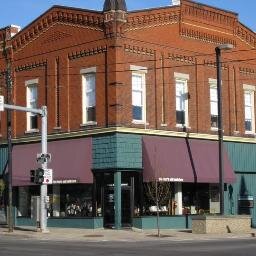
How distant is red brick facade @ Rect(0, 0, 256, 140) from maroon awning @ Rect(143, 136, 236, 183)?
39.4 inches

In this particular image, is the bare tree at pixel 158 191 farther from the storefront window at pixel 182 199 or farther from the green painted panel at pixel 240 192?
the green painted panel at pixel 240 192

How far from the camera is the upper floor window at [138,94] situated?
3422 centimetres

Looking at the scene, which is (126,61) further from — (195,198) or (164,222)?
(195,198)

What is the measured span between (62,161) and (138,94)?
5421 mm

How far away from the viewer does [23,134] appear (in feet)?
126

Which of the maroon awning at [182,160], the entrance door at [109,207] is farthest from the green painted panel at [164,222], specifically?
the maroon awning at [182,160]

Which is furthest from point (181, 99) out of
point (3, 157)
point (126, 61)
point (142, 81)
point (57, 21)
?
point (3, 157)

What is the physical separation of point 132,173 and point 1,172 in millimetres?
9494

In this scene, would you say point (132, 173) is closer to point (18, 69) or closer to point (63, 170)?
point (63, 170)

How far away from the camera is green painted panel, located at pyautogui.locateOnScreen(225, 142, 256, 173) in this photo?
3838 centimetres

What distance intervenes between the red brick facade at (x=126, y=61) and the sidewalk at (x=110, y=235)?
553 centimetres

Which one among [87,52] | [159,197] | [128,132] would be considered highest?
[87,52]

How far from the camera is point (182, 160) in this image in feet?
115

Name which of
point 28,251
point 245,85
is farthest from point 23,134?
point 28,251
